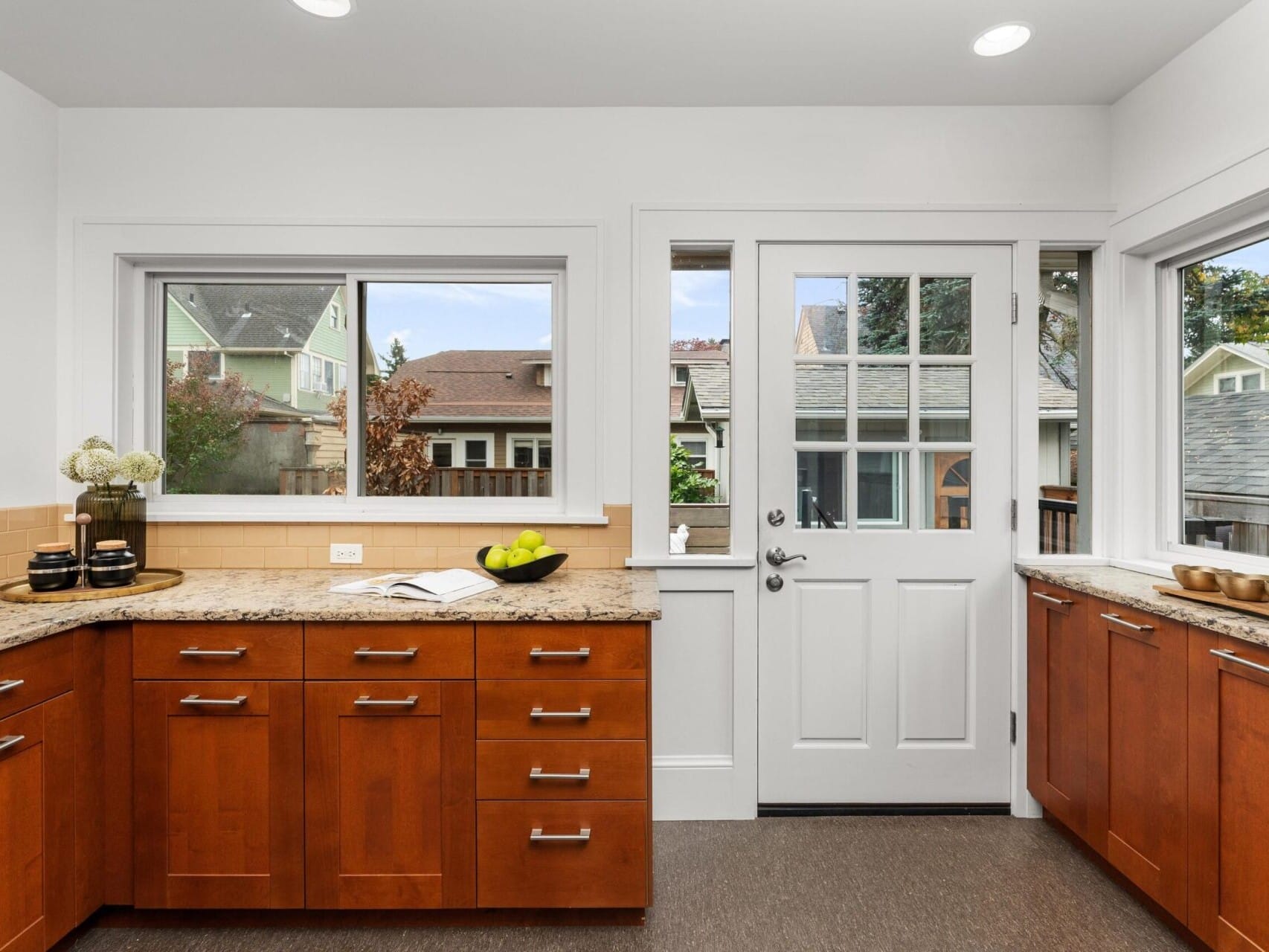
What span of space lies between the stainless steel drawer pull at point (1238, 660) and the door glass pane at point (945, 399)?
1.03 meters

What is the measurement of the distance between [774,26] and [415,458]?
6.16 feet

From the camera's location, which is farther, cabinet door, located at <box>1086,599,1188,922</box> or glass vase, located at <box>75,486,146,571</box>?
glass vase, located at <box>75,486,146,571</box>

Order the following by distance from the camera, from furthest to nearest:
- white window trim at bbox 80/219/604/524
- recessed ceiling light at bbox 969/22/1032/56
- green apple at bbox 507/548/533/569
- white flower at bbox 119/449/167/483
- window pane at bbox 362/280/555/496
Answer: window pane at bbox 362/280/555/496 < white window trim at bbox 80/219/604/524 < white flower at bbox 119/449/167/483 < green apple at bbox 507/548/533/569 < recessed ceiling light at bbox 969/22/1032/56

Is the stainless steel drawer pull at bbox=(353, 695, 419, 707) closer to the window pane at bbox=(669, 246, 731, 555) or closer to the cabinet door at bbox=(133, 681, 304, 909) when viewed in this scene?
the cabinet door at bbox=(133, 681, 304, 909)

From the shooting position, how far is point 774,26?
197 cm

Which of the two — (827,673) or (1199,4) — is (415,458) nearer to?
(827,673)

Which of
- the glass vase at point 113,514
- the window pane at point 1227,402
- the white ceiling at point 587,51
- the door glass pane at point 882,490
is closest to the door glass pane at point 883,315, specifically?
the door glass pane at point 882,490

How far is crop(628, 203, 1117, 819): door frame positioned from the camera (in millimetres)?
2408

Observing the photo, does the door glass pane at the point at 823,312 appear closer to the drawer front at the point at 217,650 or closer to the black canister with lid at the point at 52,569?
the drawer front at the point at 217,650

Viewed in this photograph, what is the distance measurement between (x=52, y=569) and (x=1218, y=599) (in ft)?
10.5

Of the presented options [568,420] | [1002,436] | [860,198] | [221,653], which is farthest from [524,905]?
[860,198]

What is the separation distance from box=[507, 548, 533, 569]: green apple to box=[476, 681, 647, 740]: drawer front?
1.35 ft

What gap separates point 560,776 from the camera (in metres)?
1.79

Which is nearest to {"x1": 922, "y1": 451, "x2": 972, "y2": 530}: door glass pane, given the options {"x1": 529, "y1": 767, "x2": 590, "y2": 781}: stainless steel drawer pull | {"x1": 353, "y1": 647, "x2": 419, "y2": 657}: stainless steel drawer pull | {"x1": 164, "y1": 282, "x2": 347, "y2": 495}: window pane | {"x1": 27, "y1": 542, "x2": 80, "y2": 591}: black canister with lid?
{"x1": 529, "y1": 767, "x2": 590, "y2": 781}: stainless steel drawer pull
